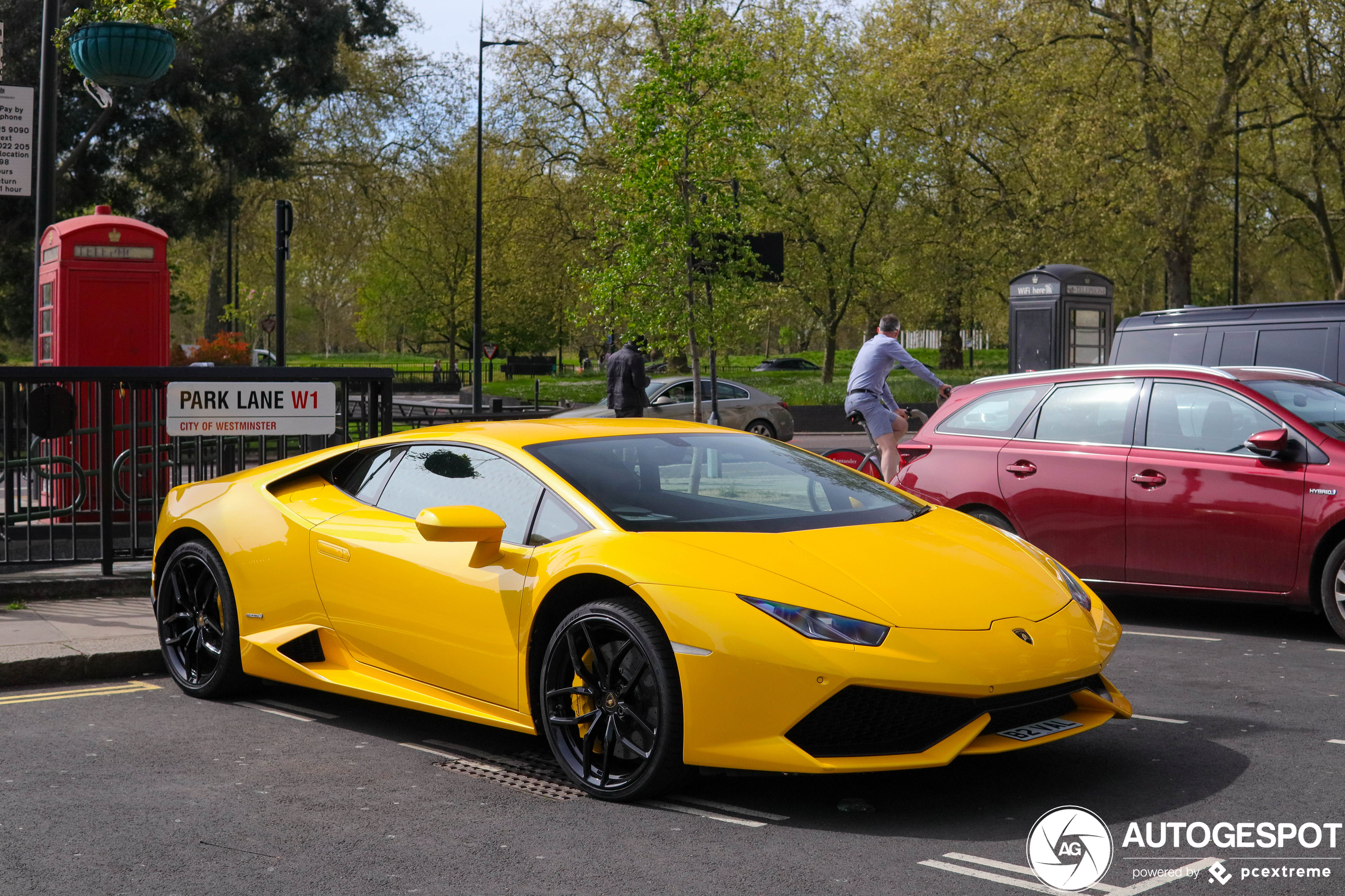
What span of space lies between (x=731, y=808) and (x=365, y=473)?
2372mm

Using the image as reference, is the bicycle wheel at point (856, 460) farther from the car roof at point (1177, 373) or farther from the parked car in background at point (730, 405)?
the parked car in background at point (730, 405)

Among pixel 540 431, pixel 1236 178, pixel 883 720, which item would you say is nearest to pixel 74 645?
pixel 540 431

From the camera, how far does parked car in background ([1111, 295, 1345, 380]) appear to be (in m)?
11.0

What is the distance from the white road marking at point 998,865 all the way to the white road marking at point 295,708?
9.69 ft

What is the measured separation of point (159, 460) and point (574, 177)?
33937 mm

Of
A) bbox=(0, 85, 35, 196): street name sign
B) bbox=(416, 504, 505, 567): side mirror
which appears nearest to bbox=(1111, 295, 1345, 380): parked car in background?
bbox=(416, 504, 505, 567): side mirror

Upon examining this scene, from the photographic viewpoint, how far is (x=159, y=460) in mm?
8625

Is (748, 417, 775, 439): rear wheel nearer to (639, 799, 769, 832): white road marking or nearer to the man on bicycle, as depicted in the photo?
the man on bicycle

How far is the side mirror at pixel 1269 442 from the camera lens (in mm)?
7152

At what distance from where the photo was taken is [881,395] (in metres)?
12.5

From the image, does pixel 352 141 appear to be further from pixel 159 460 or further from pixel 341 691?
pixel 341 691

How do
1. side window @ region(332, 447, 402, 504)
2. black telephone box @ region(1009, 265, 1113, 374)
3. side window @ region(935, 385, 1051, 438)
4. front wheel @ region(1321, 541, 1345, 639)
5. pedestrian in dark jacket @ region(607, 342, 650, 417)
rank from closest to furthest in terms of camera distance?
side window @ region(332, 447, 402, 504), front wheel @ region(1321, 541, 1345, 639), side window @ region(935, 385, 1051, 438), pedestrian in dark jacket @ region(607, 342, 650, 417), black telephone box @ region(1009, 265, 1113, 374)

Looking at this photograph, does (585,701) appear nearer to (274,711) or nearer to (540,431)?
(540,431)

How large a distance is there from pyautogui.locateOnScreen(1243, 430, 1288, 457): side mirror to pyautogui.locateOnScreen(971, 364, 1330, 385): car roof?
1.85 ft
